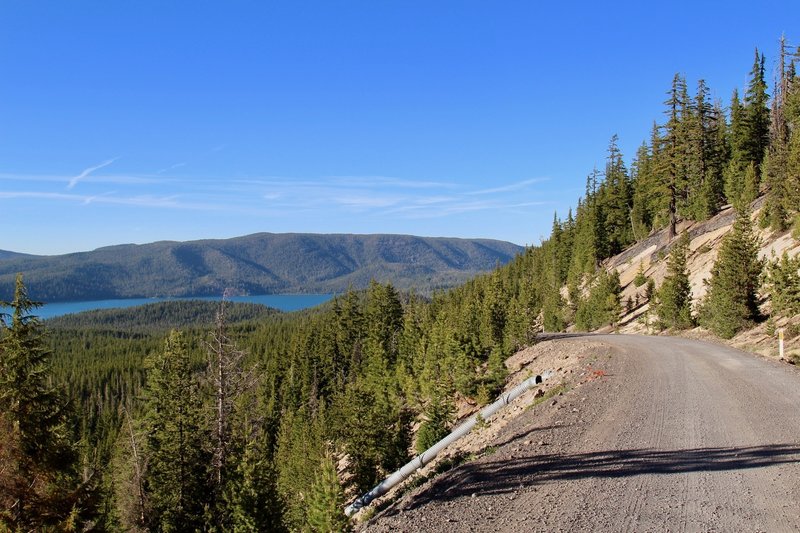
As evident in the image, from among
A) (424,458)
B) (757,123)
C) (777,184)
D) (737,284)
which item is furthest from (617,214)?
(424,458)

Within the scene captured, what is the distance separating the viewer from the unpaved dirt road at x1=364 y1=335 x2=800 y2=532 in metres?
8.03

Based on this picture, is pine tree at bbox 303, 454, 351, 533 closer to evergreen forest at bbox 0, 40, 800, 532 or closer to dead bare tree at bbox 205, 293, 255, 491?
evergreen forest at bbox 0, 40, 800, 532

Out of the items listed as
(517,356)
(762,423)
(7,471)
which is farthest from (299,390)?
(762,423)

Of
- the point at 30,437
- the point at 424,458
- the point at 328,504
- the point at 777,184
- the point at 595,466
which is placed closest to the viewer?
the point at 595,466

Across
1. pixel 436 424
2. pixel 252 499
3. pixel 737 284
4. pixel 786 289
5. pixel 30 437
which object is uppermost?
pixel 737 284

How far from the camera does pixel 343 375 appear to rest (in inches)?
2400

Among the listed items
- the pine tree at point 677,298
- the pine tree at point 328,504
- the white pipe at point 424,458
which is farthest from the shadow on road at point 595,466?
the pine tree at point 677,298

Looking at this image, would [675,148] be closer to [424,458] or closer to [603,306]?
[603,306]

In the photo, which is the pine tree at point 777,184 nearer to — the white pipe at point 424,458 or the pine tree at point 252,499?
the white pipe at point 424,458

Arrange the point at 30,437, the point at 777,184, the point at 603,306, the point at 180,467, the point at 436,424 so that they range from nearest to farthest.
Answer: the point at 30,437, the point at 180,467, the point at 436,424, the point at 777,184, the point at 603,306

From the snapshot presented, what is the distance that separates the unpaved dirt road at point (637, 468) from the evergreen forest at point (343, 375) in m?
5.70

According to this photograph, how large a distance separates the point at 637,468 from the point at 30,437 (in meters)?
15.2

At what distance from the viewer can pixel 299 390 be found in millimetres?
63875

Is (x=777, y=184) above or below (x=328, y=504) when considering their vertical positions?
above
